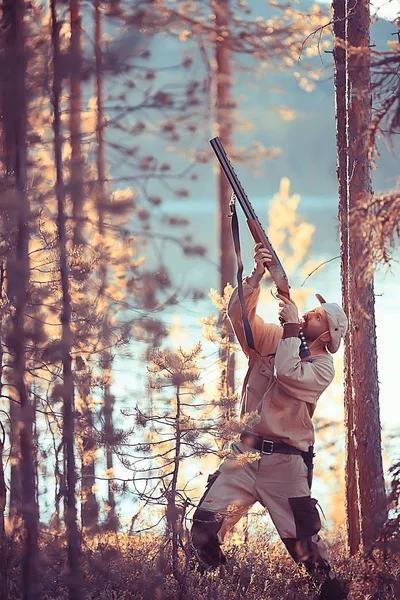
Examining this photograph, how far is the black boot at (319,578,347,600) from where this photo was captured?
19.4 ft

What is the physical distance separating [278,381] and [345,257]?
1.79m

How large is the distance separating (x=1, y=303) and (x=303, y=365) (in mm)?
2226

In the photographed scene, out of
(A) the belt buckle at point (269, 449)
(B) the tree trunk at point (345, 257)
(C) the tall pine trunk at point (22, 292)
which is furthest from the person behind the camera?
Answer: (B) the tree trunk at point (345, 257)

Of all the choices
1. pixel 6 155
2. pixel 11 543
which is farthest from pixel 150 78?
pixel 11 543

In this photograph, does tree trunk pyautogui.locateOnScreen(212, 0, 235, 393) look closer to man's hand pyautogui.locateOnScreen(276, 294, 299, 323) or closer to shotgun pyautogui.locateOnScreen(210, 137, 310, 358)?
shotgun pyautogui.locateOnScreen(210, 137, 310, 358)

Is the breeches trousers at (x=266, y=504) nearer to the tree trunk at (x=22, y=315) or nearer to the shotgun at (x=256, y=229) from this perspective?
the shotgun at (x=256, y=229)

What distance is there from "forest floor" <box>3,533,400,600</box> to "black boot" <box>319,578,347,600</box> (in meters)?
0.11

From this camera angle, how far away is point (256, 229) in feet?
21.3

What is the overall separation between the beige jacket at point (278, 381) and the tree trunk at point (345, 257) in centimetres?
118

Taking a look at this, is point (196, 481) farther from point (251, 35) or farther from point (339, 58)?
point (339, 58)

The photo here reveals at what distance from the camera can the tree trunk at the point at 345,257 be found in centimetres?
741

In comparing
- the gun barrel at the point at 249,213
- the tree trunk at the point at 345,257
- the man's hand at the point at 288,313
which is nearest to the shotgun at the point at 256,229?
the gun barrel at the point at 249,213

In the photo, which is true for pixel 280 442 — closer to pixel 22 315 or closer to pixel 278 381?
pixel 278 381

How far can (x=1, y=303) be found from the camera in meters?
6.04
